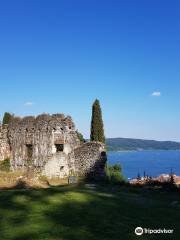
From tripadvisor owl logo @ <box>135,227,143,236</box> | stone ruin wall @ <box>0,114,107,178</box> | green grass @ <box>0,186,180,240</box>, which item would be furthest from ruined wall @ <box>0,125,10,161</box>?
tripadvisor owl logo @ <box>135,227,143,236</box>

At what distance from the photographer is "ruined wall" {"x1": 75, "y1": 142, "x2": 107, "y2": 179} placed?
34.5 m

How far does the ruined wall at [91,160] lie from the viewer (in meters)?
34.5

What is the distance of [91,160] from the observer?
115 feet

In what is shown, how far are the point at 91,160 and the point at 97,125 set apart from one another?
2144 cm

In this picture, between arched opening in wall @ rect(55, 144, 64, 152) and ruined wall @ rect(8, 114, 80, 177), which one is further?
arched opening in wall @ rect(55, 144, 64, 152)

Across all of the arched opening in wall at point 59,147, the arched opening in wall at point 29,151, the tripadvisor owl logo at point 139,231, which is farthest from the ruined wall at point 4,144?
the tripadvisor owl logo at point 139,231

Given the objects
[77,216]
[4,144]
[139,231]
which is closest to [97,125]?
[4,144]

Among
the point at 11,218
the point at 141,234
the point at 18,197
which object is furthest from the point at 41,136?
the point at 141,234

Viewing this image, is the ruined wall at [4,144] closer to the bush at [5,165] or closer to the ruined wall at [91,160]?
the bush at [5,165]

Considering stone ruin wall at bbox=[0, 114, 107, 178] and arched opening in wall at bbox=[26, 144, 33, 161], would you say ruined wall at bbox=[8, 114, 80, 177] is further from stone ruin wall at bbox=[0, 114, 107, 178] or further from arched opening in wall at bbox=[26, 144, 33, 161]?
arched opening in wall at bbox=[26, 144, 33, 161]

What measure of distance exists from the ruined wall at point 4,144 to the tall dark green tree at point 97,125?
1768 cm

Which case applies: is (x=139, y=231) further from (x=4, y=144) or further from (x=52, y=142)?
(x=4, y=144)

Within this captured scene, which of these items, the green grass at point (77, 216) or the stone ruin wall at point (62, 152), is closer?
the green grass at point (77, 216)

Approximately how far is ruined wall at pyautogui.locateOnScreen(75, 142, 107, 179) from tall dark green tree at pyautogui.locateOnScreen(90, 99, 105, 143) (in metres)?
20.4
